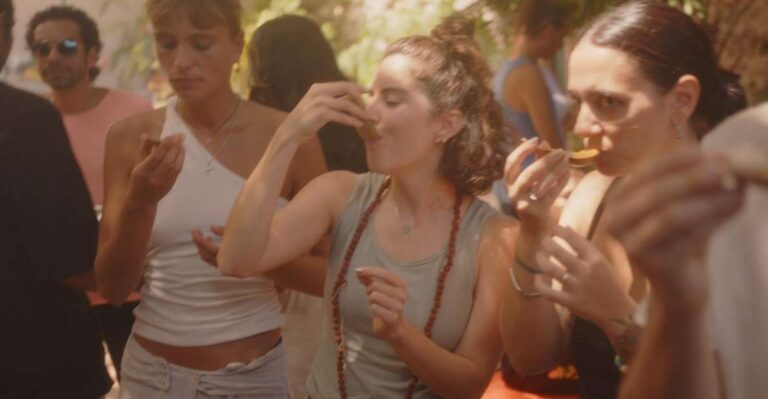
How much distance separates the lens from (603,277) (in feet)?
5.91

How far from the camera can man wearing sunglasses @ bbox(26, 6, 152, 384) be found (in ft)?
15.6

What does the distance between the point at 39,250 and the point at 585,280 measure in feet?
4.40

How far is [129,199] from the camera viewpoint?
2.74 m

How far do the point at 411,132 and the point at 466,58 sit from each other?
0.29 meters

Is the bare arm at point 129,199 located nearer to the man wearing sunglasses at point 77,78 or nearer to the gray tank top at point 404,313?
the gray tank top at point 404,313

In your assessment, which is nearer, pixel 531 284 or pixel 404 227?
pixel 531 284

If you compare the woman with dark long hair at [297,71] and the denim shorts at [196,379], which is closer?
the denim shorts at [196,379]

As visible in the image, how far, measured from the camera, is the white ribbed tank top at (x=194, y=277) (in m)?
2.89

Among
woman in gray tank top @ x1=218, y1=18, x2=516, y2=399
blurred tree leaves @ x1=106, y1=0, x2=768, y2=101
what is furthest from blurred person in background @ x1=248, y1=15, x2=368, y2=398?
woman in gray tank top @ x1=218, y1=18, x2=516, y2=399

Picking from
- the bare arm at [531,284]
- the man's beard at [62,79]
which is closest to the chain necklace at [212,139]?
the bare arm at [531,284]

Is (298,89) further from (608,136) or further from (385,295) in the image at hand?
(608,136)

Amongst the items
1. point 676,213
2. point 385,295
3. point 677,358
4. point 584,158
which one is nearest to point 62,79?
point 385,295

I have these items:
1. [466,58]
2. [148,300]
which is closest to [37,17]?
[148,300]

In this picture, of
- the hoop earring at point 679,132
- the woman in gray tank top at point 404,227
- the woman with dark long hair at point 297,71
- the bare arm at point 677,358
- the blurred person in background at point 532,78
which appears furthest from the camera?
the blurred person in background at point 532,78
